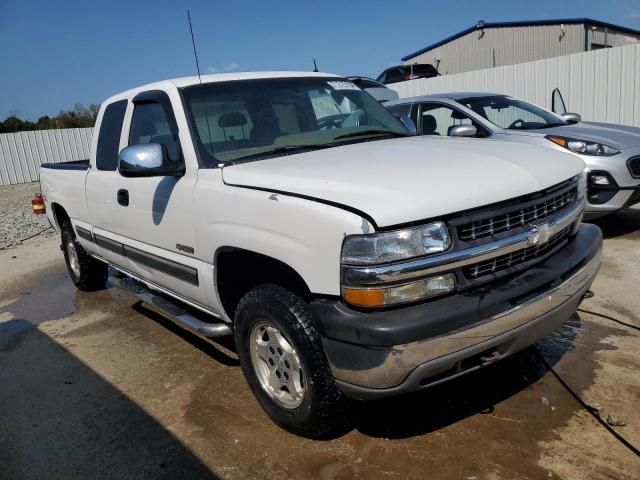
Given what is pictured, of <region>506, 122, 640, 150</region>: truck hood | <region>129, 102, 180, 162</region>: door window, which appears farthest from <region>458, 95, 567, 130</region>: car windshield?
<region>129, 102, 180, 162</region>: door window

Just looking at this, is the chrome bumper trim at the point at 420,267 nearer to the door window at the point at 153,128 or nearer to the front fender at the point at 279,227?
the front fender at the point at 279,227

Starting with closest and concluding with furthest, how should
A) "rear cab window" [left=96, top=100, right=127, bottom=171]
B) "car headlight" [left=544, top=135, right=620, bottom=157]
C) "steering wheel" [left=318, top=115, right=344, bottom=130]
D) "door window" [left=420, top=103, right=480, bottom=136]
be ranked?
"steering wheel" [left=318, top=115, right=344, bottom=130]
"rear cab window" [left=96, top=100, right=127, bottom=171]
"car headlight" [left=544, top=135, right=620, bottom=157]
"door window" [left=420, top=103, right=480, bottom=136]

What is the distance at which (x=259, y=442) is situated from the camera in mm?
2996

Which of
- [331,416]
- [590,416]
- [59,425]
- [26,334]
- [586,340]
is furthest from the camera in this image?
[26,334]

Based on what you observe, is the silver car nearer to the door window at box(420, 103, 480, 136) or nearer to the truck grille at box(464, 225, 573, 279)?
the door window at box(420, 103, 480, 136)

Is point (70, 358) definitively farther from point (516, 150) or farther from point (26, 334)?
point (516, 150)

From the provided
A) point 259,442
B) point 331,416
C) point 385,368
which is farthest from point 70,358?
point 385,368

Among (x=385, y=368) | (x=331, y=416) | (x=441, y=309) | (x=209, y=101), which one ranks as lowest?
(x=331, y=416)

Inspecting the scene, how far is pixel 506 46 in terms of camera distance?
29531 millimetres

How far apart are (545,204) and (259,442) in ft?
6.37

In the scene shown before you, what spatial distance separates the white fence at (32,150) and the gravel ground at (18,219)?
2094mm

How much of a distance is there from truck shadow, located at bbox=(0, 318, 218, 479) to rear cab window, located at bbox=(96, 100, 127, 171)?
5.27 ft

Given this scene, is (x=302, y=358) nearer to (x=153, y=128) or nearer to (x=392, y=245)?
(x=392, y=245)

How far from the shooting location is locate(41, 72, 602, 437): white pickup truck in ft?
7.60
